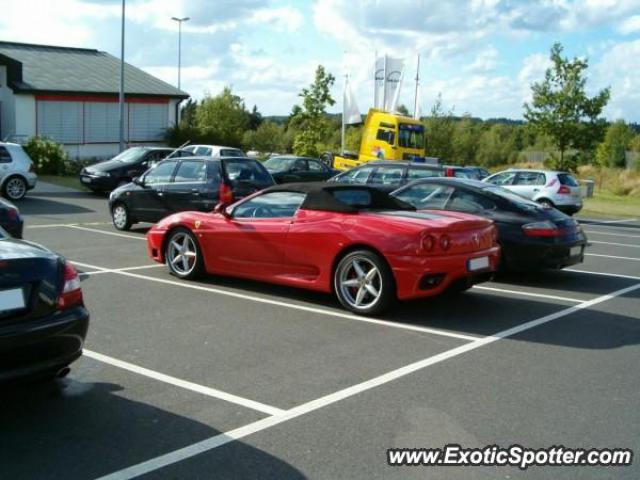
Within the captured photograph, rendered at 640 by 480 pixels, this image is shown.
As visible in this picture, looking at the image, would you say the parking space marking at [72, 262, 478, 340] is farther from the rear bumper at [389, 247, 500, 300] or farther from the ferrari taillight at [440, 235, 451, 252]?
the ferrari taillight at [440, 235, 451, 252]

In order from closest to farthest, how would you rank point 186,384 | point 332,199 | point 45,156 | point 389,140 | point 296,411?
1. point 296,411
2. point 186,384
3. point 332,199
4. point 45,156
5. point 389,140

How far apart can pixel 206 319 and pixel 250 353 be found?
131 cm

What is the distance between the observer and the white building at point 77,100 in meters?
33.4

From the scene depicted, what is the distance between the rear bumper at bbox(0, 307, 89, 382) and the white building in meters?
27.7

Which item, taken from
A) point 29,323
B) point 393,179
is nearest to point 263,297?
point 29,323

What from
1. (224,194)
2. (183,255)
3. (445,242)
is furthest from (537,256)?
(224,194)

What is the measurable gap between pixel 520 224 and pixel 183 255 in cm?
445

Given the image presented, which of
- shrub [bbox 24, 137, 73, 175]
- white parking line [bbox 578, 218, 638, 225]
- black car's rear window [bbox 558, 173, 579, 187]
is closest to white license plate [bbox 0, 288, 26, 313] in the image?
white parking line [bbox 578, 218, 638, 225]

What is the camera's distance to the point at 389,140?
3322 centimetres

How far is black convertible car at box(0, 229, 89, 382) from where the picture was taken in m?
4.34

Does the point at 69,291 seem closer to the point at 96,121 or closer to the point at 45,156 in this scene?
the point at 45,156

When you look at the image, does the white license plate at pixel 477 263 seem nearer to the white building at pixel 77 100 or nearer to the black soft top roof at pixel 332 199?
the black soft top roof at pixel 332 199

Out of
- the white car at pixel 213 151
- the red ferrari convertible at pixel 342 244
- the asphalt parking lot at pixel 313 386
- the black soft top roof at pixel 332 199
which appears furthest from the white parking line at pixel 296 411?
the white car at pixel 213 151

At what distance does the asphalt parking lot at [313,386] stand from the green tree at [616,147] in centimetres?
6196
